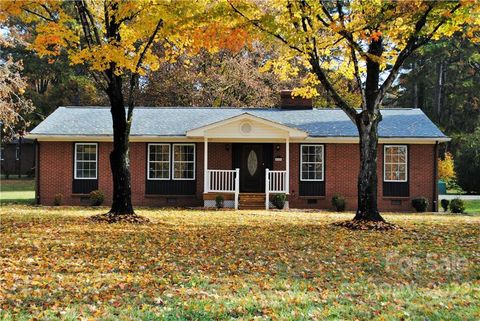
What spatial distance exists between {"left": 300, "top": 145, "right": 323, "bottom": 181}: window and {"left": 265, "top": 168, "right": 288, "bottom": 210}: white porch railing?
39.5 inches

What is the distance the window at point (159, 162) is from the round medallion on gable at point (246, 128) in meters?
3.54

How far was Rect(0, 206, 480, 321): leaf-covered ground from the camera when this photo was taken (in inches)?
233

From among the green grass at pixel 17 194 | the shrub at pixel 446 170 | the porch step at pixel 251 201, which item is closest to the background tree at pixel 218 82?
the green grass at pixel 17 194

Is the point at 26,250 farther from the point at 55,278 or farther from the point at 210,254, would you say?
the point at 210,254

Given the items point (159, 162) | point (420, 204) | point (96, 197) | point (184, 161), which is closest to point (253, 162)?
point (184, 161)

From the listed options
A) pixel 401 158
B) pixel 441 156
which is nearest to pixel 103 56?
pixel 401 158

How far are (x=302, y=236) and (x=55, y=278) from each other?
21.2ft

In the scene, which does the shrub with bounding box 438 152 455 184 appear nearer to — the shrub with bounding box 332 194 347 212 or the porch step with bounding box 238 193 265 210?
the shrub with bounding box 332 194 347 212

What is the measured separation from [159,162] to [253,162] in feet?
13.4

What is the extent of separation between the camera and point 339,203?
2158 centimetres

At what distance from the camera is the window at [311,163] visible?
22.7 m

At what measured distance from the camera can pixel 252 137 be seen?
846 inches

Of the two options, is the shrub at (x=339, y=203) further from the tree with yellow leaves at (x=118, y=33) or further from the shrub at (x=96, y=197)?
the shrub at (x=96, y=197)

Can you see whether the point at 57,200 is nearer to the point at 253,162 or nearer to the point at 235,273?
the point at 253,162
